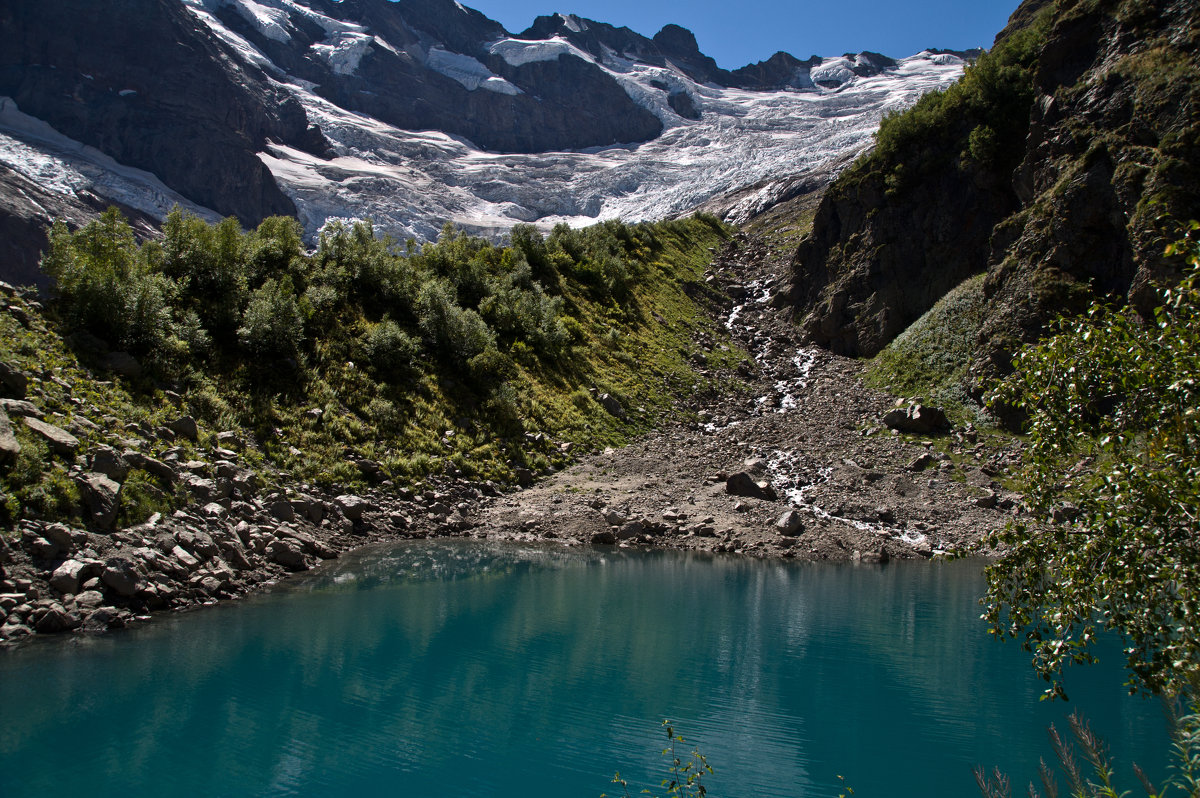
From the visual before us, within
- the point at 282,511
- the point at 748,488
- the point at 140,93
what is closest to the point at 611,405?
the point at 748,488

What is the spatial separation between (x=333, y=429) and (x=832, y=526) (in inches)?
755

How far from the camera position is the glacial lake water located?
9.55 metres

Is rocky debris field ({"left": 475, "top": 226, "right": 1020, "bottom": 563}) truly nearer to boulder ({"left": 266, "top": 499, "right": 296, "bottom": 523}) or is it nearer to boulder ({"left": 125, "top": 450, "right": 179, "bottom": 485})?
boulder ({"left": 266, "top": 499, "right": 296, "bottom": 523})

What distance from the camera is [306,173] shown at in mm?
151750

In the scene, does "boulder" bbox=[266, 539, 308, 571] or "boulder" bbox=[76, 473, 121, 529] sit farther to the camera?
"boulder" bbox=[266, 539, 308, 571]

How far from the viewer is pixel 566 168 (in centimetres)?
18050

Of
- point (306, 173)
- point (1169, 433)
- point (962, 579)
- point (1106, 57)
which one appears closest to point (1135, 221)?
point (1106, 57)

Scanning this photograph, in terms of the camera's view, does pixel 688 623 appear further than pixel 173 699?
Yes

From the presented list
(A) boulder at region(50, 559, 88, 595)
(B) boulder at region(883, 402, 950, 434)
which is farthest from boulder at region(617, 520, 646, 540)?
(A) boulder at region(50, 559, 88, 595)

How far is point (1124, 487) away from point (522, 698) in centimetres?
1006

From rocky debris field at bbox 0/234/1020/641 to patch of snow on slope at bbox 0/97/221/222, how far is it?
101239 mm

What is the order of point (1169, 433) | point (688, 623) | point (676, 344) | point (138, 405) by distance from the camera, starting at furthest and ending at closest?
point (676, 344) < point (138, 405) < point (688, 623) < point (1169, 433)

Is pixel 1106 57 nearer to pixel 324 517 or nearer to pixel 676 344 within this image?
pixel 676 344

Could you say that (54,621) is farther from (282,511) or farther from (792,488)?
(792,488)
